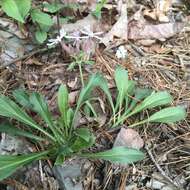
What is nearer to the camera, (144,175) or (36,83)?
(144,175)

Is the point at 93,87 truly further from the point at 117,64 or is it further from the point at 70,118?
the point at 117,64

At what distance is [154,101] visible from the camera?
1891 mm

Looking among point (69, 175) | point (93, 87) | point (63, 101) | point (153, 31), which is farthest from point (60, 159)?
point (153, 31)

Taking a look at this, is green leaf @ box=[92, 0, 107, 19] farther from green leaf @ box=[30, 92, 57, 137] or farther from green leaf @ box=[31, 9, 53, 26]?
green leaf @ box=[30, 92, 57, 137]

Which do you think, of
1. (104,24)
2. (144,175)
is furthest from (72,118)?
(104,24)

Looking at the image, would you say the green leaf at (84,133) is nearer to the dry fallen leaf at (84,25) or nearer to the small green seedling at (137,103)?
the small green seedling at (137,103)

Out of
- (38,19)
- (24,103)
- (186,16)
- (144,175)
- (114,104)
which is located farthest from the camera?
(186,16)

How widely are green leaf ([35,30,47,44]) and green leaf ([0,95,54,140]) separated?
448mm

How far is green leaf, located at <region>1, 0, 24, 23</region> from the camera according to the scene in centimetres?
195

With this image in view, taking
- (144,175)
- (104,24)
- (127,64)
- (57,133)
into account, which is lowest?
(144,175)

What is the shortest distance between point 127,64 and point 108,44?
179mm

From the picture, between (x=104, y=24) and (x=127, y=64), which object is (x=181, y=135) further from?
(x=104, y=24)

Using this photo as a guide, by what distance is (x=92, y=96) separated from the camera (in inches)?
77.4

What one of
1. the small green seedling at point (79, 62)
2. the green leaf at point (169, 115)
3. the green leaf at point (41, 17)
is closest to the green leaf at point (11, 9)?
the green leaf at point (41, 17)
